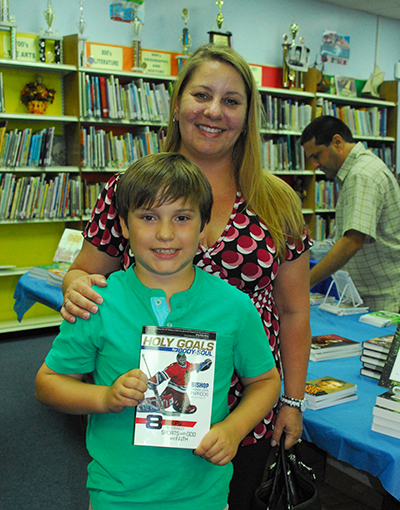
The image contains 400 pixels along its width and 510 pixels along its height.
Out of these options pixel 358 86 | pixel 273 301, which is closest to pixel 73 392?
pixel 273 301

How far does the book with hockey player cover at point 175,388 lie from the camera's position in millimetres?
841

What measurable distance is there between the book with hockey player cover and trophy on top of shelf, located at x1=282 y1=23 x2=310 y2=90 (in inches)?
208

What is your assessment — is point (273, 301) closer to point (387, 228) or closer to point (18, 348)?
point (387, 228)

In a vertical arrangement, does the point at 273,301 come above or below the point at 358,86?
below

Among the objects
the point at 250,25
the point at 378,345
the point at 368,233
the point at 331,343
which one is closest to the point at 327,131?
the point at 368,233

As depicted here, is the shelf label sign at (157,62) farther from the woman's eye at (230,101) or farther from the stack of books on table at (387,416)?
the stack of books on table at (387,416)

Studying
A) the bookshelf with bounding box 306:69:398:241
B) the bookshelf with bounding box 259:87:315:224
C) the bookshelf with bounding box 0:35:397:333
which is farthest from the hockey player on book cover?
the bookshelf with bounding box 306:69:398:241

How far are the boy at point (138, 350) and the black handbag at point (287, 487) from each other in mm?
254

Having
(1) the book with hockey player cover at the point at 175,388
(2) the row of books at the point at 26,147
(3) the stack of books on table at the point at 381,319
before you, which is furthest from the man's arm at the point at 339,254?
(2) the row of books at the point at 26,147

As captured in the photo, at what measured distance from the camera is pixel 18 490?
227cm

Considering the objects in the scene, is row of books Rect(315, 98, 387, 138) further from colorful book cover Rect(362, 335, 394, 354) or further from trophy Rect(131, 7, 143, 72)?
colorful book cover Rect(362, 335, 394, 354)

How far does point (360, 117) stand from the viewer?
614 cm

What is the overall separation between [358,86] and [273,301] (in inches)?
242

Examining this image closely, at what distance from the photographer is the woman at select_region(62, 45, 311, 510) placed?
117cm
